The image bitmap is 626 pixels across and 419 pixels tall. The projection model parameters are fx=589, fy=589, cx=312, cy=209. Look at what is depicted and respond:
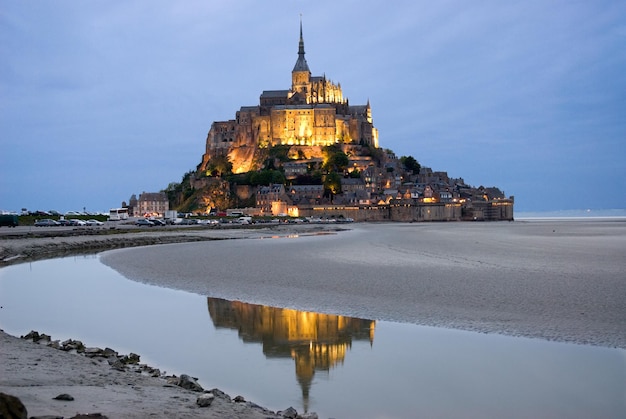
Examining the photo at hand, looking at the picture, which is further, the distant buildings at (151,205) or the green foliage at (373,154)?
the green foliage at (373,154)

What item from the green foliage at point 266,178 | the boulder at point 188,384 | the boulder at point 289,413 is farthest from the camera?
the green foliage at point 266,178

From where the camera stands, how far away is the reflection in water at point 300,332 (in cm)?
871

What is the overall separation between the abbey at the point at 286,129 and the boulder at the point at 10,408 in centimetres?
10639

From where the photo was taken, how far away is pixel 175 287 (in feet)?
56.5

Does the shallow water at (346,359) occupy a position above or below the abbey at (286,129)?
below

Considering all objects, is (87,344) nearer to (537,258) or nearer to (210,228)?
(537,258)

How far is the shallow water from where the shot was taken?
6867 millimetres

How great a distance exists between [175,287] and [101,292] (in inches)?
80.3

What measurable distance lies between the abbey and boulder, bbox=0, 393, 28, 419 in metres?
106

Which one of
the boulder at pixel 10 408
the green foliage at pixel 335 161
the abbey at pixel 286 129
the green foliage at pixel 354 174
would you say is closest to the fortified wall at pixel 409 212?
the green foliage at pixel 354 174

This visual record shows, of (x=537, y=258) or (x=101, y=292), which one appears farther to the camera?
(x=537, y=258)

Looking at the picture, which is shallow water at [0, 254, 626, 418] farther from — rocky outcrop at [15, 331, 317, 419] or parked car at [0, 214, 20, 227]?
parked car at [0, 214, 20, 227]

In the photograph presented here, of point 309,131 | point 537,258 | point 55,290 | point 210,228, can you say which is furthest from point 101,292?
point 309,131

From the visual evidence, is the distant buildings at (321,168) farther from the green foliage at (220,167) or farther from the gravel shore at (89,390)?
the gravel shore at (89,390)
